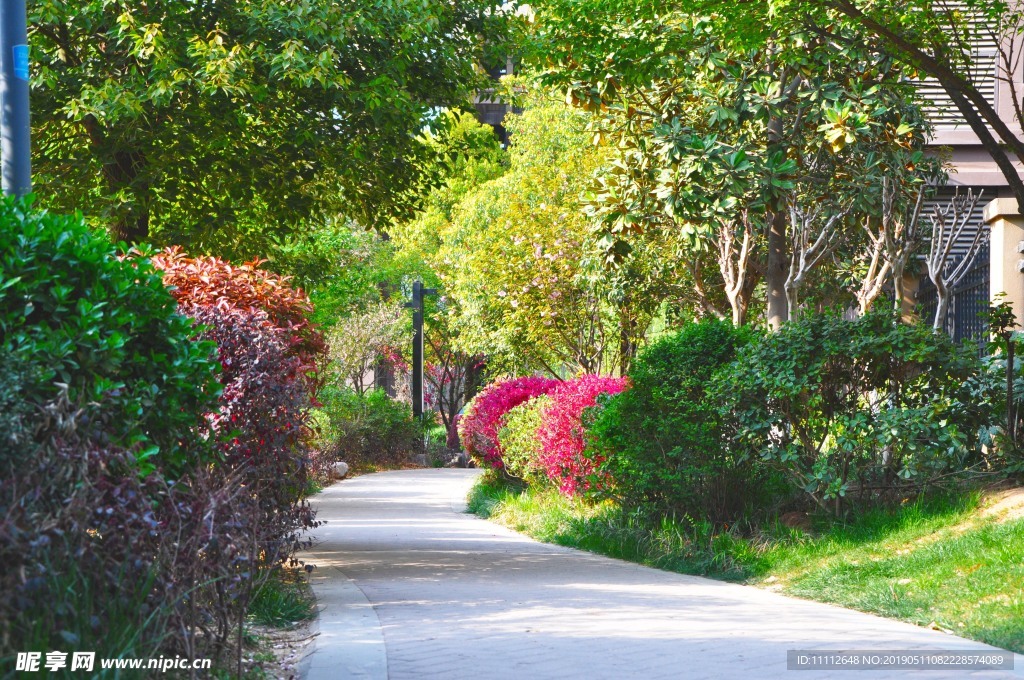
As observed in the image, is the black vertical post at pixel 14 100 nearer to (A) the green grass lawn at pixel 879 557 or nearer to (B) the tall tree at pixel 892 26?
(B) the tall tree at pixel 892 26

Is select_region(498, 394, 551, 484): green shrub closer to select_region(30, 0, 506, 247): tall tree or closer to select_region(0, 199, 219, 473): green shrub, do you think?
select_region(30, 0, 506, 247): tall tree

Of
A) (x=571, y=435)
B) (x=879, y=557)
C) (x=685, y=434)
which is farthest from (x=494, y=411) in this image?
(x=879, y=557)

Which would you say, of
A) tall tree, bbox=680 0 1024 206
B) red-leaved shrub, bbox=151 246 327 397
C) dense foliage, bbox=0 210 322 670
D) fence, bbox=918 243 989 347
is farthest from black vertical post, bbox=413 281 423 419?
dense foliage, bbox=0 210 322 670

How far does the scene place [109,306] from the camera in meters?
5.16

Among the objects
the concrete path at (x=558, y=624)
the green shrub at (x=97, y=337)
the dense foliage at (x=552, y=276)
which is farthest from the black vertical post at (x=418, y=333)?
the green shrub at (x=97, y=337)

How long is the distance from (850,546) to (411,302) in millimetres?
24862

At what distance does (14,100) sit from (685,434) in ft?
22.0

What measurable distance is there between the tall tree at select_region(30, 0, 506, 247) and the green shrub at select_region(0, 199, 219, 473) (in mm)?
5000

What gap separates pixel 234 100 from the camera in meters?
11.5

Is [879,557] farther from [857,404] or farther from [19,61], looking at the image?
[19,61]

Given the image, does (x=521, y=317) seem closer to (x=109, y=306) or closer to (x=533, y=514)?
(x=533, y=514)

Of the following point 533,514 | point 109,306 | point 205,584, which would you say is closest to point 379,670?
point 205,584

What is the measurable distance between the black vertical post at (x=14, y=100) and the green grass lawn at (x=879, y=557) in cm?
638

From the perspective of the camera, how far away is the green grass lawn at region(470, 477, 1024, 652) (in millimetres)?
7406
